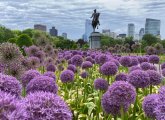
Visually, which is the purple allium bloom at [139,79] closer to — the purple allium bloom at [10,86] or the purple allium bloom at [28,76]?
the purple allium bloom at [28,76]

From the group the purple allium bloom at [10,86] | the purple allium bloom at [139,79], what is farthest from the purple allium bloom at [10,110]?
the purple allium bloom at [139,79]

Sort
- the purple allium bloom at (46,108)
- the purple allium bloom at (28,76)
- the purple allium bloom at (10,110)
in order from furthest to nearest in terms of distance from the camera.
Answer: the purple allium bloom at (28,76), the purple allium bloom at (46,108), the purple allium bloom at (10,110)

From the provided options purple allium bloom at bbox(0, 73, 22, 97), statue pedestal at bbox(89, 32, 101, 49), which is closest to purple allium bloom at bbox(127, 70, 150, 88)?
purple allium bloom at bbox(0, 73, 22, 97)

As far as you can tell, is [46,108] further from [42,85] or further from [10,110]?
[42,85]

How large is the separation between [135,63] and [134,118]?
5133 mm

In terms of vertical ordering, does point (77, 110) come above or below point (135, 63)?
below

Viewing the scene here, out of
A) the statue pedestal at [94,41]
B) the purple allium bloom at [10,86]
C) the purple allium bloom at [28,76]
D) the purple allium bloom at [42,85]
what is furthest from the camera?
the statue pedestal at [94,41]

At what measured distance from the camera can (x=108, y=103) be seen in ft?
19.2

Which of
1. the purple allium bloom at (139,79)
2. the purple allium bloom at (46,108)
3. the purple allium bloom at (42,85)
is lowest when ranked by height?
the purple allium bloom at (139,79)

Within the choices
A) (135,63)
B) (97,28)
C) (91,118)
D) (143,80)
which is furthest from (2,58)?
(97,28)

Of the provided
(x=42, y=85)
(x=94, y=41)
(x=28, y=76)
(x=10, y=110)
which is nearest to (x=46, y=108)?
(x=10, y=110)

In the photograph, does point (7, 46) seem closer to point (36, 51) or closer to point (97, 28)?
point (36, 51)

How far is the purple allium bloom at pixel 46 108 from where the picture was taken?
317 cm

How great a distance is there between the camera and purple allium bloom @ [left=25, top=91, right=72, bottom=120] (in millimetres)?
3167
